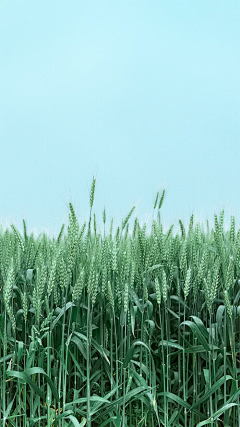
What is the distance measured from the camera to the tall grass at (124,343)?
2.25 metres

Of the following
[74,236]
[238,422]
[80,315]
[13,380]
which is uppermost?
[74,236]

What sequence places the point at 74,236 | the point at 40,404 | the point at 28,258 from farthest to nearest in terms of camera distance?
the point at 28,258 → the point at 40,404 → the point at 74,236

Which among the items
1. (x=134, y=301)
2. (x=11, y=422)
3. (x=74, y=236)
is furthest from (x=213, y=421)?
(x=74, y=236)

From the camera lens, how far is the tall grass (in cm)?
225

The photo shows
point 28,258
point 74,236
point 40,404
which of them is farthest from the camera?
point 28,258

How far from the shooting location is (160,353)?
2490mm

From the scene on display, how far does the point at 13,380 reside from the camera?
2.34m

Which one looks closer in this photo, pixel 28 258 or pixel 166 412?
pixel 166 412

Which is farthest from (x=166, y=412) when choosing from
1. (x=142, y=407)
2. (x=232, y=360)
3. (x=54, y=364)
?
(x=54, y=364)

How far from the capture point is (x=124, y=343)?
243 cm

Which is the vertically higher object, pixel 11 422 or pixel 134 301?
pixel 134 301

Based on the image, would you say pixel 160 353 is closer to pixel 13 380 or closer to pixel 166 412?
pixel 166 412

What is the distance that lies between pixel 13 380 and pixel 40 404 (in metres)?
0.19

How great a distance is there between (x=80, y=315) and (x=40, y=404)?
1.59 ft
